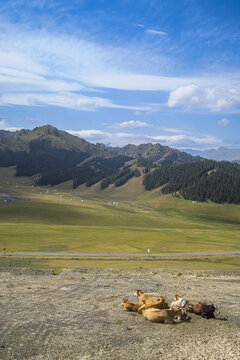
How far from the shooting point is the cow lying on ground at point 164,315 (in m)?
18.1

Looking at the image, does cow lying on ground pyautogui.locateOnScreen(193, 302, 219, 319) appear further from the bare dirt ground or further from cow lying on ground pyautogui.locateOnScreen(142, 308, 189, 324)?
cow lying on ground pyautogui.locateOnScreen(142, 308, 189, 324)

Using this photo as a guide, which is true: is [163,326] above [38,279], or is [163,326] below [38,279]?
above

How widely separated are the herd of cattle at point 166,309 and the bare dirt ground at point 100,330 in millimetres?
376

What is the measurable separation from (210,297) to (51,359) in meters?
15.9

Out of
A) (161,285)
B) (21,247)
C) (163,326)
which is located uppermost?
(163,326)

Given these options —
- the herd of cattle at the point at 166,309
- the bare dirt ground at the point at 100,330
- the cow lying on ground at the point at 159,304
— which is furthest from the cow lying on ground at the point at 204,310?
the cow lying on ground at the point at 159,304

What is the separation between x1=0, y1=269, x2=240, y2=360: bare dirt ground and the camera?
48.2 ft

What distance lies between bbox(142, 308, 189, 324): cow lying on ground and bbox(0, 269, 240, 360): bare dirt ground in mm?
321

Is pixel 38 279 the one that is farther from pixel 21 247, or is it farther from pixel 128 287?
pixel 21 247

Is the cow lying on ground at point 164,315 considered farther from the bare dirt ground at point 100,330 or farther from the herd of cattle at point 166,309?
the bare dirt ground at point 100,330

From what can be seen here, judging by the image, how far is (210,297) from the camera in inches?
985

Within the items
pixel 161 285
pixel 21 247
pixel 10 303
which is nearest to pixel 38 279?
pixel 10 303

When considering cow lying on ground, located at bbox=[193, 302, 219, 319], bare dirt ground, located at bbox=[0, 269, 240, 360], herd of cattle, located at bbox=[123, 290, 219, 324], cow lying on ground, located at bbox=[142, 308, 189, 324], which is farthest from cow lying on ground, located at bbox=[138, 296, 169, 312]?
cow lying on ground, located at bbox=[193, 302, 219, 319]

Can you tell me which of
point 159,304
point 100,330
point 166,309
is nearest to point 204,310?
point 166,309
